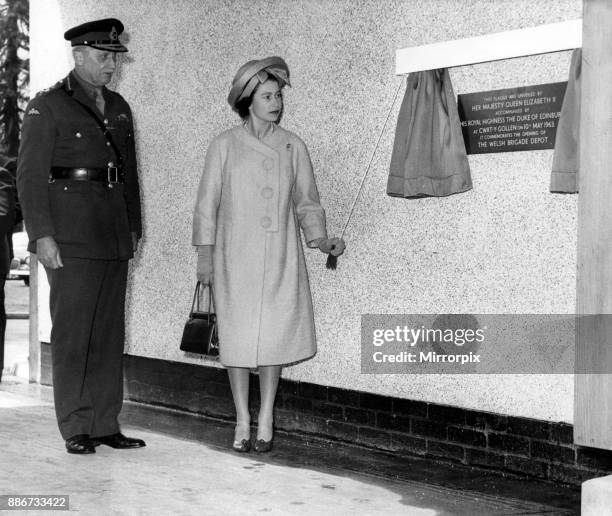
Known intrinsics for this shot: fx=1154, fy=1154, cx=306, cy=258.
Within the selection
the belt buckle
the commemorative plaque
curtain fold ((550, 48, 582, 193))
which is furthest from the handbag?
curtain fold ((550, 48, 582, 193))

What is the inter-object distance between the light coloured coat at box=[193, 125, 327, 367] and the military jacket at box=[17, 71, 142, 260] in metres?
0.44

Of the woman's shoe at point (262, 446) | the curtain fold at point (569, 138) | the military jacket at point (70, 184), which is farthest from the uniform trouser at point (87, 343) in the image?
the curtain fold at point (569, 138)

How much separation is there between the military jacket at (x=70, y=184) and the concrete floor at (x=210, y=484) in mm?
994

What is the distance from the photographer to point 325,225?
5.91 metres

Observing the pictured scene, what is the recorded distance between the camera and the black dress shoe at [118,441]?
5695mm

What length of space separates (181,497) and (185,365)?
2602 mm

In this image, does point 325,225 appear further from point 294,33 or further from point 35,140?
point 35,140

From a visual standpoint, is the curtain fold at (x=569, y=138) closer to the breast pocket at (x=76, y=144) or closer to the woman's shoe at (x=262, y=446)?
the woman's shoe at (x=262, y=446)

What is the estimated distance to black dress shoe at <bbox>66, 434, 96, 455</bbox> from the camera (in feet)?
18.1

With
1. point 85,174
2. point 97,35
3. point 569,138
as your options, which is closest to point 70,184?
point 85,174

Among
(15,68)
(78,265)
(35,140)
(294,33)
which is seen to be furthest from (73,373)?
(15,68)

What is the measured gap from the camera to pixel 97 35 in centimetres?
565

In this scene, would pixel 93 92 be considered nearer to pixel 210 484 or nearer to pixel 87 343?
pixel 87 343

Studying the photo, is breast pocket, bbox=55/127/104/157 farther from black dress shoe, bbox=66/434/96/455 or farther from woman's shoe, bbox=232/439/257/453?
woman's shoe, bbox=232/439/257/453
